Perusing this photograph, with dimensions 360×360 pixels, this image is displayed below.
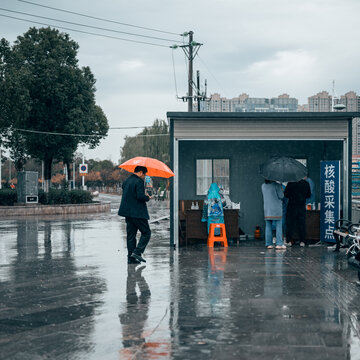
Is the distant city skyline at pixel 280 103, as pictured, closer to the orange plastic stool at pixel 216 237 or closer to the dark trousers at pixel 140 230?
the orange plastic stool at pixel 216 237

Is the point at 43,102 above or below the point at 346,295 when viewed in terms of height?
above

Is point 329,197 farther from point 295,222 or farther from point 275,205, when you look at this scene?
point 275,205

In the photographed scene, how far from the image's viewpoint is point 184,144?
50.6ft

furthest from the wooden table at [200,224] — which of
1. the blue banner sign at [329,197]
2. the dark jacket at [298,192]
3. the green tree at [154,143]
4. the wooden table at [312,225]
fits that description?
the green tree at [154,143]

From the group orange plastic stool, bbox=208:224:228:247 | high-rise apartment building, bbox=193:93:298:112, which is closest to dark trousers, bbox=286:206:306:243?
orange plastic stool, bbox=208:224:228:247

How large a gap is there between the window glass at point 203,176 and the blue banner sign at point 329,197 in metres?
3.34

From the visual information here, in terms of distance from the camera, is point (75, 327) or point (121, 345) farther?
point (75, 327)

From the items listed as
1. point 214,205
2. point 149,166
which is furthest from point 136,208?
point 214,205

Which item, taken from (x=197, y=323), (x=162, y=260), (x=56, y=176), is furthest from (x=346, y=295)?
(x=56, y=176)

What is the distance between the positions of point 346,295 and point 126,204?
4.53 metres

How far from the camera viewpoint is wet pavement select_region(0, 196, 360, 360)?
17.1 feet

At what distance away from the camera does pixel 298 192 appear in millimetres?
13000

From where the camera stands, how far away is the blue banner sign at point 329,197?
13.0 m

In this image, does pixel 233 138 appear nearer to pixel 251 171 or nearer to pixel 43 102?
pixel 251 171
